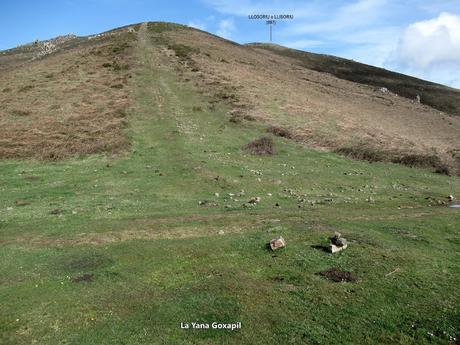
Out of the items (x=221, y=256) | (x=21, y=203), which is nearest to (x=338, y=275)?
(x=221, y=256)

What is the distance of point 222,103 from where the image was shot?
Result: 54.4 metres

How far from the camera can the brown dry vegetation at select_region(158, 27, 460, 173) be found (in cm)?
4328

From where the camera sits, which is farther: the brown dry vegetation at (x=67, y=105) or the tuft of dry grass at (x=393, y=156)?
the brown dry vegetation at (x=67, y=105)

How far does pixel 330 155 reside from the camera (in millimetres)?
40375

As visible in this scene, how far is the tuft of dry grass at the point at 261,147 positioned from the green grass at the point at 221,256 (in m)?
3.87

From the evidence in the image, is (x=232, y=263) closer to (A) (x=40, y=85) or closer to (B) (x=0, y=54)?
(A) (x=40, y=85)

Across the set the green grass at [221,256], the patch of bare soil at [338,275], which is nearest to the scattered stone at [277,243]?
the green grass at [221,256]

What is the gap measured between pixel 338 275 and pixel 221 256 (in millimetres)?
4584

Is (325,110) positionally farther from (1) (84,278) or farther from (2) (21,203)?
(1) (84,278)

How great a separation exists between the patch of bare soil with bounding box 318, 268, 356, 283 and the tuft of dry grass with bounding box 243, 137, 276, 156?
23.2m

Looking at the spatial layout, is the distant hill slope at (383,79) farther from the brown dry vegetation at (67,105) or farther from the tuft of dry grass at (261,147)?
the tuft of dry grass at (261,147)

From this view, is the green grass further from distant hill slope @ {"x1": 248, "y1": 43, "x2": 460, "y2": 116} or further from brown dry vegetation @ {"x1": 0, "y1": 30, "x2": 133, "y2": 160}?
distant hill slope @ {"x1": 248, "y1": 43, "x2": 460, "y2": 116}

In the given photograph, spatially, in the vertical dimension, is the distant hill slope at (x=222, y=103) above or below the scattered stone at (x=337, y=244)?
above

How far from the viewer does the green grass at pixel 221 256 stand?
13.0m
